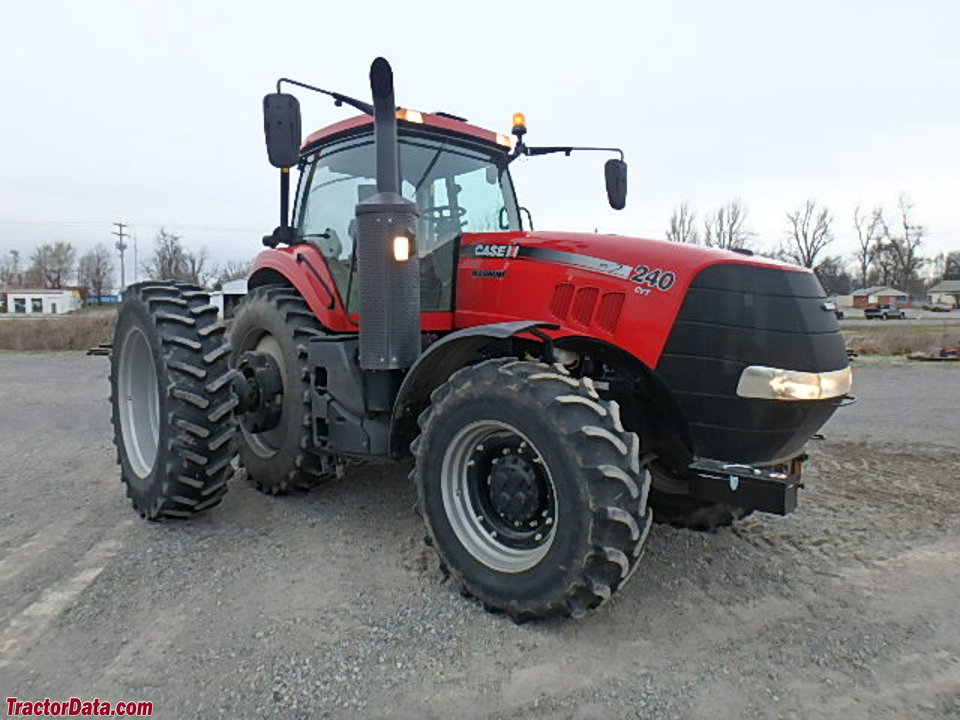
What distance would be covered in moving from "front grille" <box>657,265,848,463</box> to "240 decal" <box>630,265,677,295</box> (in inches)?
4.4

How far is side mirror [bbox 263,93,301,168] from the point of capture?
146 inches

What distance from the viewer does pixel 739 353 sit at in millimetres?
2961

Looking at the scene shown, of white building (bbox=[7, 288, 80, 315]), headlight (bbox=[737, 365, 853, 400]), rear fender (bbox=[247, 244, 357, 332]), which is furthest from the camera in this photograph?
white building (bbox=[7, 288, 80, 315])

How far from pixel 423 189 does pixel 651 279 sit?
171cm

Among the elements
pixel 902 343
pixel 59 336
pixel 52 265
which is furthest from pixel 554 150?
pixel 52 265

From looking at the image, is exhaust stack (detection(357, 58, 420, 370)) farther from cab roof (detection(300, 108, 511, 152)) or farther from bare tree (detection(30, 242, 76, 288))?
bare tree (detection(30, 242, 76, 288))

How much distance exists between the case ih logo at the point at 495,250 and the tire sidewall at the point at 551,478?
1003mm

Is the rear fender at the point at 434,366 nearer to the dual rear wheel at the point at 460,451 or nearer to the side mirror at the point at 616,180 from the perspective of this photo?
the dual rear wheel at the point at 460,451

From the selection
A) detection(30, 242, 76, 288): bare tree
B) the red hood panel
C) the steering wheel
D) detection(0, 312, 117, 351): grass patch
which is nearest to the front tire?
the red hood panel

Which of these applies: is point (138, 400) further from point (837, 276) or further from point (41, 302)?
point (837, 276)

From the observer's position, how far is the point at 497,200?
4648mm

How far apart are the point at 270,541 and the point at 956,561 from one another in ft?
12.3

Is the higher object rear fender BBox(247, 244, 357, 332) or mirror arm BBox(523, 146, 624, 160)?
mirror arm BBox(523, 146, 624, 160)

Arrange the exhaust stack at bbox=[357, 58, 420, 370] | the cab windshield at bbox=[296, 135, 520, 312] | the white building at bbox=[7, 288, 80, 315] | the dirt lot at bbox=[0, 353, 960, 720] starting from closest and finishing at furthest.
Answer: the dirt lot at bbox=[0, 353, 960, 720] < the exhaust stack at bbox=[357, 58, 420, 370] < the cab windshield at bbox=[296, 135, 520, 312] < the white building at bbox=[7, 288, 80, 315]
